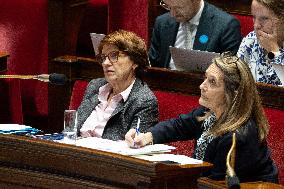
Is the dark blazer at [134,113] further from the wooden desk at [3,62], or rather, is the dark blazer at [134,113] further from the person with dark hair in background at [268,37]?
the wooden desk at [3,62]

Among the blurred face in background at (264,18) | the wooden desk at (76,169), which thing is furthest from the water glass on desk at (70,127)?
the blurred face in background at (264,18)

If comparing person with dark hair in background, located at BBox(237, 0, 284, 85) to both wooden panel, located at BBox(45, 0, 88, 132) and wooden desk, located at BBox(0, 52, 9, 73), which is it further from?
wooden desk, located at BBox(0, 52, 9, 73)

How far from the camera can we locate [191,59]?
200 centimetres

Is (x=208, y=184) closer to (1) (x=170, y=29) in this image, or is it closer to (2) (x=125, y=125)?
(2) (x=125, y=125)

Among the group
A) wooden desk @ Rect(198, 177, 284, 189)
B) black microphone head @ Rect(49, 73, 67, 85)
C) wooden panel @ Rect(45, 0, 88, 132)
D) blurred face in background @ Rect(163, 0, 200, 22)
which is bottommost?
wooden desk @ Rect(198, 177, 284, 189)

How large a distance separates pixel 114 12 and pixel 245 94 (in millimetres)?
1232

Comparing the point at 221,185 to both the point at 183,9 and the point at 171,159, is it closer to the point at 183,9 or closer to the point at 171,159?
the point at 171,159

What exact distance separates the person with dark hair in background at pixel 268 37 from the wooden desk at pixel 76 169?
68cm

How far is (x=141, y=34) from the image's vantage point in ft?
9.06

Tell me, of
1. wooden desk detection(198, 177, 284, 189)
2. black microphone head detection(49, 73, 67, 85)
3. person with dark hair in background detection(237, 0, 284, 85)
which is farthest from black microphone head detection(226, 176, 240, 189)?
person with dark hair in background detection(237, 0, 284, 85)

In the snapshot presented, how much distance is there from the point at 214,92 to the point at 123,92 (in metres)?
0.36

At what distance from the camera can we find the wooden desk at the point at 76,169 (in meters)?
1.37

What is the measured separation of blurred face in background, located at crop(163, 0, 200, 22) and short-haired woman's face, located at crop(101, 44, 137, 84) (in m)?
0.36

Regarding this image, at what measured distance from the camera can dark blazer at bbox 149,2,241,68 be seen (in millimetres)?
2279
